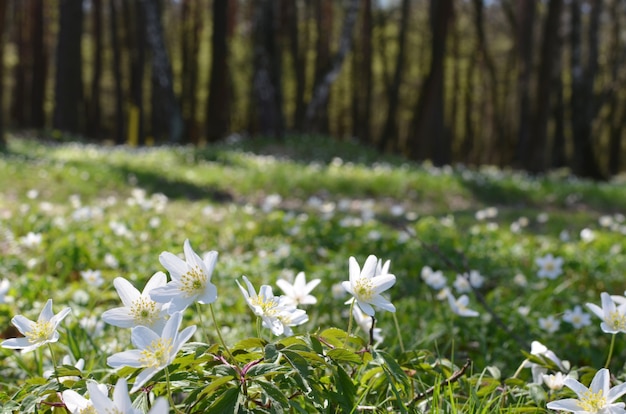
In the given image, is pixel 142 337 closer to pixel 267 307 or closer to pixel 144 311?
pixel 144 311

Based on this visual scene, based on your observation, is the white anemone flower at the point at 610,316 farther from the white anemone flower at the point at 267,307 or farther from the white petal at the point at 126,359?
the white petal at the point at 126,359

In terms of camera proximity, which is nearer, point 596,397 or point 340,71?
point 596,397

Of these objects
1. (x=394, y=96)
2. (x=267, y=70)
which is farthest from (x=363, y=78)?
(x=267, y=70)

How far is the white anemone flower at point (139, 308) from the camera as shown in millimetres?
1434

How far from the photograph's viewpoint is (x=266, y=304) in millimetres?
1539

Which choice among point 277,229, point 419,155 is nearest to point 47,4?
point 419,155

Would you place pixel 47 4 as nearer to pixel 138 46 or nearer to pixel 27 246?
pixel 138 46

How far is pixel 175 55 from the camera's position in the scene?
35.1 metres

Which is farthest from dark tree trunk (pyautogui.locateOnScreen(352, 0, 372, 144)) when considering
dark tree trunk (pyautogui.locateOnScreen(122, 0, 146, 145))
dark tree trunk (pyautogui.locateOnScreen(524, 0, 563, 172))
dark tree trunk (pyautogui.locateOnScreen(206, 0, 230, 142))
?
dark tree trunk (pyautogui.locateOnScreen(524, 0, 563, 172))

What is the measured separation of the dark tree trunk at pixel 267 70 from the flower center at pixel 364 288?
15.3m

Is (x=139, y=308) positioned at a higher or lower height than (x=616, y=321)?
higher

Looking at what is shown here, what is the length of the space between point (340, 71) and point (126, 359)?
18319 mm

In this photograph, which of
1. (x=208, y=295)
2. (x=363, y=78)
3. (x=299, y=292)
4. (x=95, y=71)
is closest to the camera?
(x=208, y=295)

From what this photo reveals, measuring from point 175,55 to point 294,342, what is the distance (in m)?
35.4
